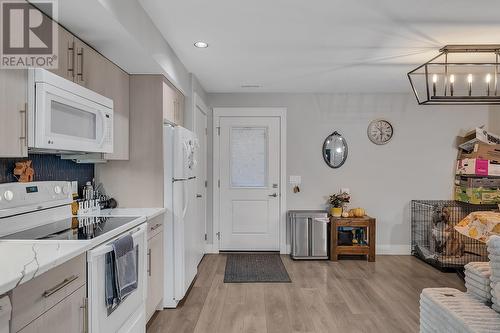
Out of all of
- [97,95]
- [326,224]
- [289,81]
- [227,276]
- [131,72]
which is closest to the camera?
[97,95]

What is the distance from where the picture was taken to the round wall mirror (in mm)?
5082

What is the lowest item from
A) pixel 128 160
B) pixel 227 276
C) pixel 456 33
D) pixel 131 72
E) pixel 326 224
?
pixel 227 276

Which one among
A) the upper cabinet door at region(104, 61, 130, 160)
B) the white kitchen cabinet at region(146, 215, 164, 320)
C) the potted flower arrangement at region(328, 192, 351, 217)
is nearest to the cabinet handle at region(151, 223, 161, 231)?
the white kitchen cabinet at region(146, 215, 164, 320)

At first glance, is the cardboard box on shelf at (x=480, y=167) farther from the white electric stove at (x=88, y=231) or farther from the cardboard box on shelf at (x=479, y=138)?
the white electric stove at (x=88, y=231)

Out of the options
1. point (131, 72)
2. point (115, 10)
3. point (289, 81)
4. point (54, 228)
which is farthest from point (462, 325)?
point (289, 81)

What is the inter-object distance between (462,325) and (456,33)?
2284mm

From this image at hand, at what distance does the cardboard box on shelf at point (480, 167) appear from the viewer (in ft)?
14.8

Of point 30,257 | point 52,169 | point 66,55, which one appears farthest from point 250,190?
point 30,257

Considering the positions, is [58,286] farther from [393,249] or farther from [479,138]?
[479,138]

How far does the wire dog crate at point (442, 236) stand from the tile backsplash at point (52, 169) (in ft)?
13.8

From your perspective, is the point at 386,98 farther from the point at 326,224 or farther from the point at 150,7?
the point at 150,7

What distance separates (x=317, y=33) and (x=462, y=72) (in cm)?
218

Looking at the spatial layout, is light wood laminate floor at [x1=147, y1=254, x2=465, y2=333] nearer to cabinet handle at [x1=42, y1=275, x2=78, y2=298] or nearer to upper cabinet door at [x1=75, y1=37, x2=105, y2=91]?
cabinet handle at [x1=42, y1=275, x2=78, y2=298]

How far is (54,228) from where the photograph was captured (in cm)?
204
